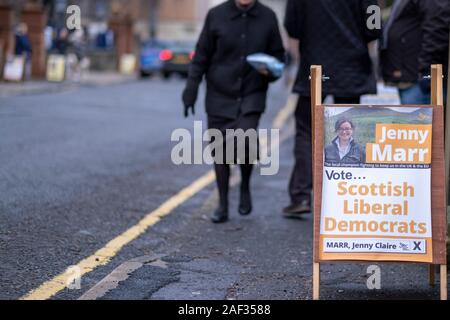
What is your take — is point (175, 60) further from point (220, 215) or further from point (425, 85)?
point (425, 85)

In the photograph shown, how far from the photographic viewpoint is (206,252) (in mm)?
6074

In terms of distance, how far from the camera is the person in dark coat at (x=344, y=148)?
4723 millimetres

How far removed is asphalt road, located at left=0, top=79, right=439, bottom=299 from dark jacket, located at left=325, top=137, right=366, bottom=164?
738mm

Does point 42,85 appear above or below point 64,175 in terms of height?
above

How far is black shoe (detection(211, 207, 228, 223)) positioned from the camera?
285 inches

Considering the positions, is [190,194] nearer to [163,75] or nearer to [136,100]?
[136,100]

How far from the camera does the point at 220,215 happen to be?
7266 millimetres

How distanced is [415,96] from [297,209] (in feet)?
4.19

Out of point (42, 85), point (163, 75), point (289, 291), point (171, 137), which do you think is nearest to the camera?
point (289, 291)

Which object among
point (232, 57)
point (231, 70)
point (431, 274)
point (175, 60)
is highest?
point (175, 60)

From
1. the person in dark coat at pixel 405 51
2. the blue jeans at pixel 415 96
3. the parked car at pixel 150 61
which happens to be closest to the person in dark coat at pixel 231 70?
the person in dark coat at pixel 405 51

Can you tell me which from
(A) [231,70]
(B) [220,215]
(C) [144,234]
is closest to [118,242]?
(C) [144,234]
